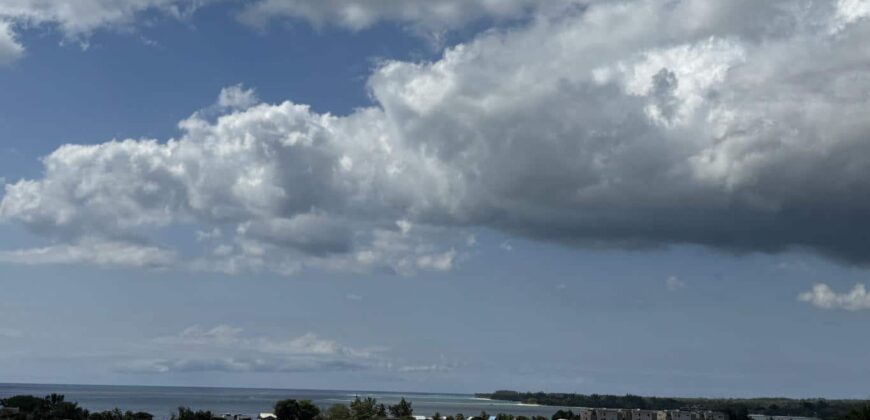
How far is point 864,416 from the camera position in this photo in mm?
173000

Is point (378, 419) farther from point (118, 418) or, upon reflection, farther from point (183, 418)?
point (118, 418)

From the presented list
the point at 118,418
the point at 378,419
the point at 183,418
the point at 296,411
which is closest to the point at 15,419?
the point at 118,418

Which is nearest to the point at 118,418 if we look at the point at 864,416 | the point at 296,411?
the point at 296,411

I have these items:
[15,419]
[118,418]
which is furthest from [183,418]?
[15,419]

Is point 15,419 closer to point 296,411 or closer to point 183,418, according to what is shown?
A: point 183,418

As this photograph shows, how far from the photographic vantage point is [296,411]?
19962cm

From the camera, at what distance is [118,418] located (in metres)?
199

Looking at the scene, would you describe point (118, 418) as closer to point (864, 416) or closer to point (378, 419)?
point (378, 419)

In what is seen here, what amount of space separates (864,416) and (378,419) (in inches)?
3382

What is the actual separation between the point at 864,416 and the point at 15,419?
151 meters

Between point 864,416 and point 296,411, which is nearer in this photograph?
point 864,416

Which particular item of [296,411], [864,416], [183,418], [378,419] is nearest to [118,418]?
[183,418]

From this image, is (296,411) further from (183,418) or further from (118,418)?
(118,418)

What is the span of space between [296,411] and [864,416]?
101 metres
